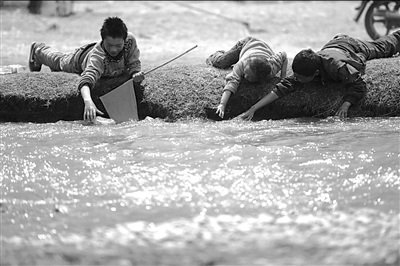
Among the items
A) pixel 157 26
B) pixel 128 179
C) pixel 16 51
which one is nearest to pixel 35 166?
pixel 128 179

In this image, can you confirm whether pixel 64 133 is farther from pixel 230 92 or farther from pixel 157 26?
pixel 157 26

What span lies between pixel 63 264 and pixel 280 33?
8598 millimetres

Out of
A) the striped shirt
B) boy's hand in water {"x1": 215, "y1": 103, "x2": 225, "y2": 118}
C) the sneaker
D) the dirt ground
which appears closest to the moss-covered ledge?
the striped shirt

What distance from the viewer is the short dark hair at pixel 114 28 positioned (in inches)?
206

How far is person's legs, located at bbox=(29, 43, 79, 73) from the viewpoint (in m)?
6.00

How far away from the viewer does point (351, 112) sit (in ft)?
17.8

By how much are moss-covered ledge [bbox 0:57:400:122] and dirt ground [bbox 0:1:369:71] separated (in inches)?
80.6

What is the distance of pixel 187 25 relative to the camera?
11211mm

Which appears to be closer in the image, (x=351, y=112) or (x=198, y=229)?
(x=198, y=229)

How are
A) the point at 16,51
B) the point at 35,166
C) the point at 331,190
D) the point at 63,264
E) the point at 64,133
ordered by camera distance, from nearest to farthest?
the point at 63,264
the point at 331,190
the point at 35,166
the point at 64,133
the point at 16,51

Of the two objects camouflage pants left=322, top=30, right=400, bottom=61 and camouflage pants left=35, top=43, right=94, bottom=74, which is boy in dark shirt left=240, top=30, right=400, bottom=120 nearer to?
camouflage pants left=322, top=30, right=400, bottom=61

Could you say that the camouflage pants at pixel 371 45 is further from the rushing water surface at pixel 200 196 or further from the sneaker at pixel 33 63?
the sneaker at pixel 33 63

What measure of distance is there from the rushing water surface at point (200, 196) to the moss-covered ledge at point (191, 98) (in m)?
0.57

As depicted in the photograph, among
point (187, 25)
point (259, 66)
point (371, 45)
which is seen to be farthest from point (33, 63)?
point (187, 25)
